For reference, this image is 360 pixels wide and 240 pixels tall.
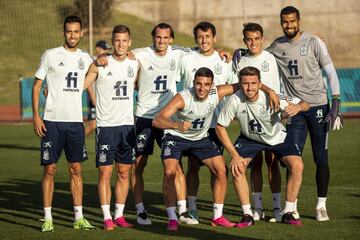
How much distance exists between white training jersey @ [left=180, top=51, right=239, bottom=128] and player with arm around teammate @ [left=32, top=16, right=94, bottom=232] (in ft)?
4.41

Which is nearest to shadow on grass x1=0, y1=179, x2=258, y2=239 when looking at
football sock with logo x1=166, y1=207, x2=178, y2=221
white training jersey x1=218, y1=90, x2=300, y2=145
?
football sock with logo x1=166, y1=207, x2=178, y2=221

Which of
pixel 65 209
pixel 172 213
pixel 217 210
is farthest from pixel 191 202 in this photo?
pixel 65 209

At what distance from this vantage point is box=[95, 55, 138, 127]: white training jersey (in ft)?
39.8

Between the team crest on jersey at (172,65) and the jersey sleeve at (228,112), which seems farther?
the team crest on jersey at (172,65)

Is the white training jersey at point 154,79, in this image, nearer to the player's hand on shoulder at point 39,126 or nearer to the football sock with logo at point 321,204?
the player's hand on shoulder at point 39,126

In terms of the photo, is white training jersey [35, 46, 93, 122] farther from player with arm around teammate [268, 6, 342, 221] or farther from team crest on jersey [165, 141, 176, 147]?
player with arm around teammate [268, 6, 342, 221]

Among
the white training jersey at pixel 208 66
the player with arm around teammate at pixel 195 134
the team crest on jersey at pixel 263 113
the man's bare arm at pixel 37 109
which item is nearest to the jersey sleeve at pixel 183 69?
the white training jersey at pixel 208 66

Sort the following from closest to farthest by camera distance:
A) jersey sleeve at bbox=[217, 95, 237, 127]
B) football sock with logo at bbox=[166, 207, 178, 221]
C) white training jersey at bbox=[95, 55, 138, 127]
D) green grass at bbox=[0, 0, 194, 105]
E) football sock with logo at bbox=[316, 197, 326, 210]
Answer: football sock with logo at bbox=[166, 207, 178, 221] < jersey sleeve at bbox=[217, 95, 237, 127] < white training jersey at bbox=[95, 55, 138, 127] < football sock with logo at bbox=[316, 197, 326, 210] < green grass at bbox=[0, 0, 194, 105]

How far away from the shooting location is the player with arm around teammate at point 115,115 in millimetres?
12086

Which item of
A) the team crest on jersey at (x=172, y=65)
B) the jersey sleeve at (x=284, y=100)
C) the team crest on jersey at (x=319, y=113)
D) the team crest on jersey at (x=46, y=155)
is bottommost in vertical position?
the team crest on jersey at (x=46, y=155)

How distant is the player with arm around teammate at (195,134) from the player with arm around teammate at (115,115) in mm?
552

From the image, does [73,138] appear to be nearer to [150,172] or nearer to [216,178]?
[216,178]

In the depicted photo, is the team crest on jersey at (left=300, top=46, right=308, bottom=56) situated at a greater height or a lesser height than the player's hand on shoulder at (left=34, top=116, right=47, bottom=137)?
greater

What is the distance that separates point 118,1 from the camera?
151 ft
